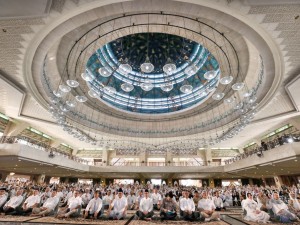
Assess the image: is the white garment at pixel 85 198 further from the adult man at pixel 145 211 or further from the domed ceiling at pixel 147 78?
the domed ceiling at pixel 147 78

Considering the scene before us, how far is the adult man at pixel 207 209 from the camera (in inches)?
233

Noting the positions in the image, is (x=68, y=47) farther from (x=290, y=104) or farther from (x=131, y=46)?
(x=290, y=104)

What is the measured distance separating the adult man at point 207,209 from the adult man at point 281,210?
69.3 inches

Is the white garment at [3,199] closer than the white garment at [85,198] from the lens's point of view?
Yes

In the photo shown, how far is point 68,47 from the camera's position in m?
9.75

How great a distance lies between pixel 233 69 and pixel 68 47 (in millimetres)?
9373

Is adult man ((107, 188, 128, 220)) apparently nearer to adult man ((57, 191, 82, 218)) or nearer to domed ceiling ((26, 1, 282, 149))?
adult man ((57, 191, 82, 218))

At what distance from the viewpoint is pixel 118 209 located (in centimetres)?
604

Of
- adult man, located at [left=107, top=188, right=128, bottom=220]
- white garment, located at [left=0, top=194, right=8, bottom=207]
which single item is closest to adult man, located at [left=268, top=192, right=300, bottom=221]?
adult man, located at [left=107, top=188, right=128, bottom=220]

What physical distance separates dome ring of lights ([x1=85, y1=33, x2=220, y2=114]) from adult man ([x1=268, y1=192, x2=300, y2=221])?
241 inches

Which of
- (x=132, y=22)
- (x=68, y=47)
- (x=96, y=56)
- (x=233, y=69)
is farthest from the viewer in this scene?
(x=96, y=56)

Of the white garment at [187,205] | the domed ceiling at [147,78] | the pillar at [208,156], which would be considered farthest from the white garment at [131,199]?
the pillar at [208,156]

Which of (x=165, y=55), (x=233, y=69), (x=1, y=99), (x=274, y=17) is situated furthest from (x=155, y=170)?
(x=274, y=17)

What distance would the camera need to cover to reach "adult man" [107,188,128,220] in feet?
19.2
